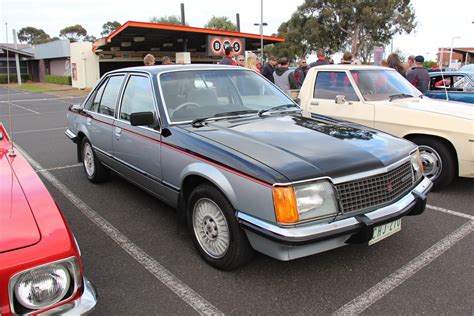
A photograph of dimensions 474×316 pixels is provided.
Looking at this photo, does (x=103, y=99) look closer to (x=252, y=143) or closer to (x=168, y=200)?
(x=168, y=200)

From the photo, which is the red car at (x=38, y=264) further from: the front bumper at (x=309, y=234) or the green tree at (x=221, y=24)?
the green tree at (x=221, y=24)

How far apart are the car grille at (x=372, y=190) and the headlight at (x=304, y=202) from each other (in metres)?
0.10

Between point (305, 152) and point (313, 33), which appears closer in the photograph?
point (305, 152)

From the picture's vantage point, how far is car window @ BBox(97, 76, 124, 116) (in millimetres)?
4859

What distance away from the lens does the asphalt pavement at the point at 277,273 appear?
9.15 feet

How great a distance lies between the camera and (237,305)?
9.16 ft

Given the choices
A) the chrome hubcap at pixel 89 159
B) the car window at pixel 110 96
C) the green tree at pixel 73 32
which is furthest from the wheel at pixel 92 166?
the green tree at pixel 73 32

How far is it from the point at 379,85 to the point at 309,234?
4.09 m

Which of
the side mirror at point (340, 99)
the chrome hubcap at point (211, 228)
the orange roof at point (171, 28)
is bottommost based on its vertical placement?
the chrome hubcap at point (211, 228)

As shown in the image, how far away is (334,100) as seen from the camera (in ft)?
19.9

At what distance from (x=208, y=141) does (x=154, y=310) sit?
1.34 metres

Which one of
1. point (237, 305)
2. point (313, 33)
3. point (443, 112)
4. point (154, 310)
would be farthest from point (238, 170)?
point (313, 33)

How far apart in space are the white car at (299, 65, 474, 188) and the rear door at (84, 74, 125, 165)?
3.00 metres

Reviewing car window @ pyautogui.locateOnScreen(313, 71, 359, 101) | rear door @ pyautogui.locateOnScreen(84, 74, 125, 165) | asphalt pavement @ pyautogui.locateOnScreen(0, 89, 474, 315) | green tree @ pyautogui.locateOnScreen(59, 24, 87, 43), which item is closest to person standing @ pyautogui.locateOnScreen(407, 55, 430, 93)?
car window @ pyautogui.locateOnScreen(313, 71, 359, 101)
